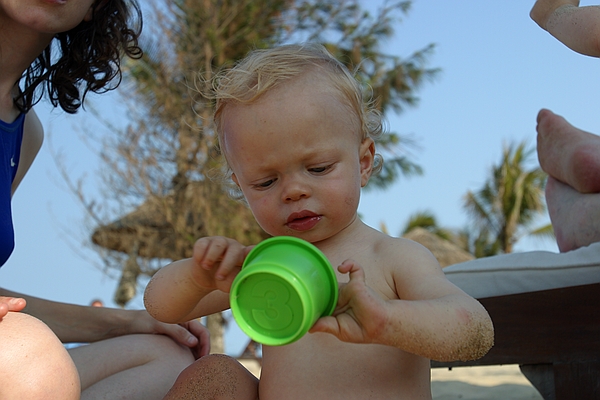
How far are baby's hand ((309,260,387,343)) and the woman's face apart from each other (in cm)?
161

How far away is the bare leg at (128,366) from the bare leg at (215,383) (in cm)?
35

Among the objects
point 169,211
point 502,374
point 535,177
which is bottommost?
point 535,177

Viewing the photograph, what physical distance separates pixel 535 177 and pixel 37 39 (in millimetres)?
19240

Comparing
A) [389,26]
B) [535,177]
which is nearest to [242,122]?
[389,26]

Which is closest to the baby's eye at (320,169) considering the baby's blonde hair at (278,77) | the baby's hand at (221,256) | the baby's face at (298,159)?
the baby's face at (298,159)

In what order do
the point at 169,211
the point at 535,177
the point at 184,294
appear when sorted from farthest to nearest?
the point at 535,177
the point at 169,211
the point at 184,294

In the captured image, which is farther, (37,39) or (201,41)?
(201,41)

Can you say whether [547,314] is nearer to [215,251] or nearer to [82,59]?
[215,251]

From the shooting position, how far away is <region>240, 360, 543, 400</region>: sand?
4047mm

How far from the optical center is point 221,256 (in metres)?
1.53

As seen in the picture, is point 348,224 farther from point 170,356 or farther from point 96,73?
point 96,73

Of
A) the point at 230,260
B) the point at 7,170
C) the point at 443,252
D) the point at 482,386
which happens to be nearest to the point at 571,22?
the point at 230,260

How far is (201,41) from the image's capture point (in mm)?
14602

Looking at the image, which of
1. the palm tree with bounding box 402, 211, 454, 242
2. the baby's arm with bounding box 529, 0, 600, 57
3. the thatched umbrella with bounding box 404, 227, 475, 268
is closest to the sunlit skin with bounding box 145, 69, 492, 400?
the baby's arm with bounding box 529, 0, 600, 57
